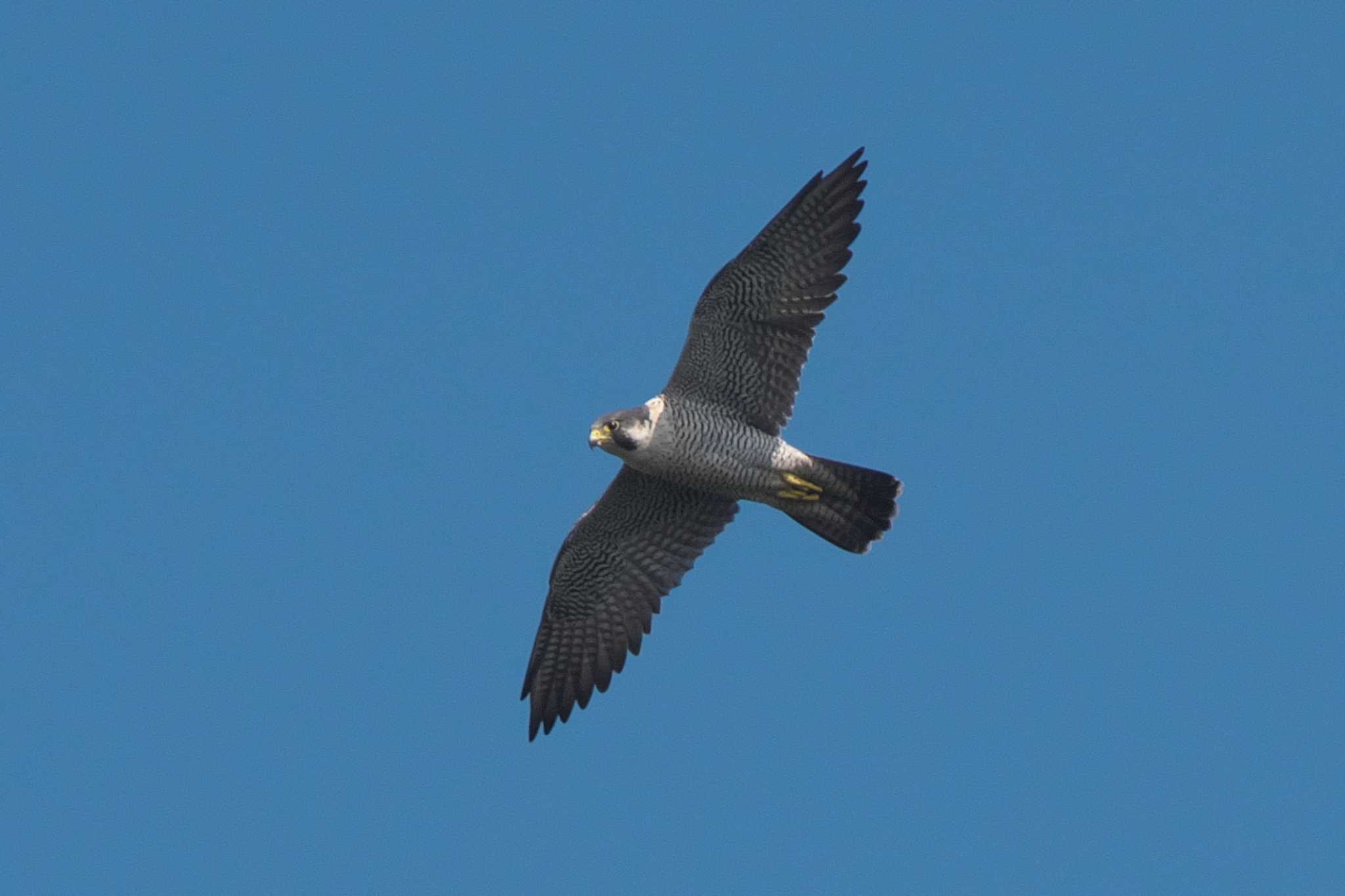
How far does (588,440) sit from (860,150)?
3.08 metres

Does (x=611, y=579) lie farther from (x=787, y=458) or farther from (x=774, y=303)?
(x=774, y=303)

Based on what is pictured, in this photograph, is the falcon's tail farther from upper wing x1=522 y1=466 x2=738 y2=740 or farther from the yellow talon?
upper wing x1=522 y1=466 x2=738 y2=740

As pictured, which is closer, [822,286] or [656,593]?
[822,286]

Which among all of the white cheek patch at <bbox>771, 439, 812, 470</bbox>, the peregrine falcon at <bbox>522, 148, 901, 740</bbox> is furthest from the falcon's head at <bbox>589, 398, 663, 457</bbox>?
the white cheek patch at <bbox>771, 439, 812, 470</bbox>

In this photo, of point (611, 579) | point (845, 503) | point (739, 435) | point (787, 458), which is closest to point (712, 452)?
point (739, 435)

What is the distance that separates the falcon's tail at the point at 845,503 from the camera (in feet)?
49.3

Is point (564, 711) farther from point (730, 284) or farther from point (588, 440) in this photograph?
point (730, 284)

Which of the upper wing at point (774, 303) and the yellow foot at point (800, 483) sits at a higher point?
the upper wing at point (774, 303)

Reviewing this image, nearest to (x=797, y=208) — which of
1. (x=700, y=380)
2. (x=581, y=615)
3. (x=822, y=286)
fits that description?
(x=822, y=286)

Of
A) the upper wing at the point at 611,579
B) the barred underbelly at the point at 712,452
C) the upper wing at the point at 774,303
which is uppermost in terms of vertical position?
the upper wing at the point at 774,303

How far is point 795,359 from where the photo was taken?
48.4ft

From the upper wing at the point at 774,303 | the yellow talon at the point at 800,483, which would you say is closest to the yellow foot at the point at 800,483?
the yellow talon at the point at 800,483

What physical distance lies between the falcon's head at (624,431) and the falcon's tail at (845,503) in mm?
1303

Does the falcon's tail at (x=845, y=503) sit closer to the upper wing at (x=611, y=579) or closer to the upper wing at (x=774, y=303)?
the upper wing at (x=774, y=303)
